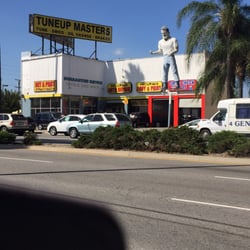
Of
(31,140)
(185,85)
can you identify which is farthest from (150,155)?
(185,85)

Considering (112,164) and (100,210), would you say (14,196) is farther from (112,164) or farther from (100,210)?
(112,164)

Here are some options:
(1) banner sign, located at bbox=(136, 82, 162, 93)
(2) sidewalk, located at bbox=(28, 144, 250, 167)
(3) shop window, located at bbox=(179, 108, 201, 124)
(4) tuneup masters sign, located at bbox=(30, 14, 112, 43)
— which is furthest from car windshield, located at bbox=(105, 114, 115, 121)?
(4) tuneup masters sign, located at bbox=(30, 14, 112, 43)

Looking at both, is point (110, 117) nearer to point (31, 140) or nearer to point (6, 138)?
point (6, 138)

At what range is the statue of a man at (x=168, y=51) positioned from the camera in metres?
41.4

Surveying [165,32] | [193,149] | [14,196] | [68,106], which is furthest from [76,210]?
[68,106]

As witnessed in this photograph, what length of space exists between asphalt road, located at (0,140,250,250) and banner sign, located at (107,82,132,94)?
3255 centimetres

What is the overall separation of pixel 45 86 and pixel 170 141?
1305 inches

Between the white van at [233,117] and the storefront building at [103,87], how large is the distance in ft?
59.9

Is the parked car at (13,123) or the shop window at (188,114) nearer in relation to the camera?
the parked car at (13,123)

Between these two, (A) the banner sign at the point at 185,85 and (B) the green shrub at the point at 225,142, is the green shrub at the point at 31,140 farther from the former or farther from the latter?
(A) the banner sign at the point at 185,85

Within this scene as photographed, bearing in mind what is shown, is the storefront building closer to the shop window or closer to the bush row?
the shop window

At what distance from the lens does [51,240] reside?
2365 mm

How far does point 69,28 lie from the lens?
51406mm

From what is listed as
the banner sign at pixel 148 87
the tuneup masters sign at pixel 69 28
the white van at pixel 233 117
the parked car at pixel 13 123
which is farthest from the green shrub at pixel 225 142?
the tuneup masters sign at pixel 69 28
